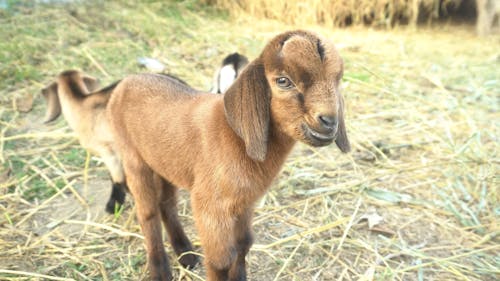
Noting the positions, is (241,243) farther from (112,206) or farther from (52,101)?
(52,101)

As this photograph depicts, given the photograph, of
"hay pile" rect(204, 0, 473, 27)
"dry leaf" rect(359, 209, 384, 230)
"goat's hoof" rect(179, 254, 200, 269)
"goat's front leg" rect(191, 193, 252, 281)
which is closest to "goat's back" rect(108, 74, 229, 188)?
"goat's front leg" rect(191, 193, 252, 281)

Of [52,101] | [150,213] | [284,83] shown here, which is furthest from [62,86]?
[284,83]

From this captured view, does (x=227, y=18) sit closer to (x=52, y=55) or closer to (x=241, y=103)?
(x=52, y=55)

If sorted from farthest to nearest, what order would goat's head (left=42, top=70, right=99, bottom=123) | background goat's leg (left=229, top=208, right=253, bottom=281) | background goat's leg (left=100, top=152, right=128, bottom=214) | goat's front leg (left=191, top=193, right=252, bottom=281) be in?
goat's head (left=42, top=70, right=99, bottom=123) → background goat's leg (left=100, top=152, right=128, bottom=214) → background goat's leg (left=229, top=208, right=253, bottom=281) → goat's front leg (left=191, top=193, right=252, bottom=281)

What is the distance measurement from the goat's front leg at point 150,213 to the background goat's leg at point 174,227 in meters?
0.13

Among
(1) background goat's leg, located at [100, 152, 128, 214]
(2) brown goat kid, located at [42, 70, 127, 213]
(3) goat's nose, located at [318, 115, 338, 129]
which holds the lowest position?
(1) background goat's leg, located at [100, 152, 128, 214]

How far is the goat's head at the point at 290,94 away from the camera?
172cm

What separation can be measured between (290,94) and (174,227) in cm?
123

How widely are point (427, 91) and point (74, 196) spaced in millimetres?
3646

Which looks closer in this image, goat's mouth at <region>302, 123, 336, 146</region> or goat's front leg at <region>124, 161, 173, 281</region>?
goat's mouth at <region>302, 123, 336, 146</region>

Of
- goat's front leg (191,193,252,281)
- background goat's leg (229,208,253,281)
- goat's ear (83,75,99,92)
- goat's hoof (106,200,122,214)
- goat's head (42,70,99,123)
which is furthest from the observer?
goat's ear (83,75,99,92)

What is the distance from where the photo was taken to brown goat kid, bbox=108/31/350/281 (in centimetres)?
175

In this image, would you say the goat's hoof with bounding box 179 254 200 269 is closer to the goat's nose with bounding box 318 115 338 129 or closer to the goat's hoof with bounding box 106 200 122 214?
the goat's hoof with bounding box 106 200 122 214

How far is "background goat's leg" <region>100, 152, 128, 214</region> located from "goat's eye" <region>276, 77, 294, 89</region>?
1458 mm
